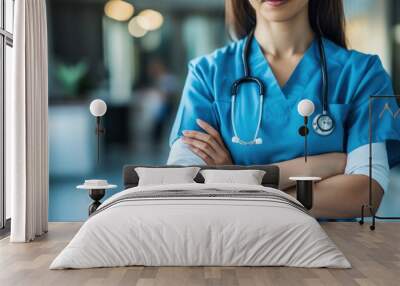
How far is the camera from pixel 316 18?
6.28m

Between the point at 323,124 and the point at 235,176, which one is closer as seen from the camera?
the point at 235,176

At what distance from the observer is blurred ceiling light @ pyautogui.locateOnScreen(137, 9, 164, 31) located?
650 centimetres

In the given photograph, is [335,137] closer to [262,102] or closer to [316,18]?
[262,102]

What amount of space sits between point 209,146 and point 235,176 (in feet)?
2.21

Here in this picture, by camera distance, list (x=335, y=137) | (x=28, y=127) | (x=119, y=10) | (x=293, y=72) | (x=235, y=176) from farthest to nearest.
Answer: (x=119, y=10)
(x=293, y=72)
(x=335, y=137)
(x=235, y=176)
(x=28, y=127)

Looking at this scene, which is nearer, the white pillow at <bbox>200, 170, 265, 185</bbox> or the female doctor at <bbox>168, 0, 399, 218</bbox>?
the white pillow at <bbox>200, 170, 265, 185</bbox>

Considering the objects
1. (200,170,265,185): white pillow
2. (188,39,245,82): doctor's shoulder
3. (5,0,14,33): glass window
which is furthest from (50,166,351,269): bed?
(5,0,14,33): glass window

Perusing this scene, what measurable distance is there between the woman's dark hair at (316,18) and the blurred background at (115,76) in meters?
0.13

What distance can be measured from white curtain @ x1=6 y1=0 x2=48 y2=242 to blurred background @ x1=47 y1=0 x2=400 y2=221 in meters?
0.82

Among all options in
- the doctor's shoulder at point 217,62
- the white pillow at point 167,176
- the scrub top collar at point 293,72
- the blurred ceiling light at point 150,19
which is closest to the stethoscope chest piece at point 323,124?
the scrub top collar at point 293,72

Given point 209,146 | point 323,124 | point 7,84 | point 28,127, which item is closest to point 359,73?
point 323,124

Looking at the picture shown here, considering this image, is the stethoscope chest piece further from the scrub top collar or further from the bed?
the bed

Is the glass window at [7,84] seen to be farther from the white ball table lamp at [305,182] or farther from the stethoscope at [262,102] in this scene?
the white ball table lamp at [305,182]

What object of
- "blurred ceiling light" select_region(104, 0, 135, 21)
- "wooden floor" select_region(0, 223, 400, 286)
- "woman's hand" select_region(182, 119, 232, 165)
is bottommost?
"wooden floor" select_region(0, 223, 400, 286)
